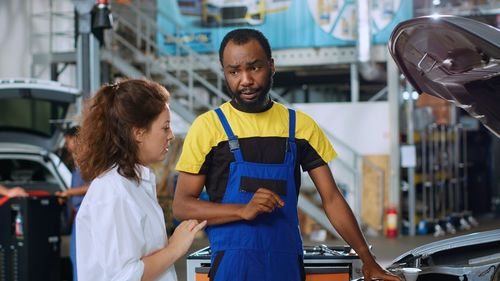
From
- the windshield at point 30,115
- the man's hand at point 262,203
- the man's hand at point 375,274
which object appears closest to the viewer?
the man's hand at point 262,203

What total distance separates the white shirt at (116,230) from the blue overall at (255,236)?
1.30 ft

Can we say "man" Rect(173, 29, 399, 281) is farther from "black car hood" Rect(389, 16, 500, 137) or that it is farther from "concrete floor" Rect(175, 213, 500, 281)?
"concrete floor" Rect(175, 213, 500, 281)

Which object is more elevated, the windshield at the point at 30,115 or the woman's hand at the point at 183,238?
the windshield at the point at 30,115

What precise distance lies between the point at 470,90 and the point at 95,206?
1.18 m

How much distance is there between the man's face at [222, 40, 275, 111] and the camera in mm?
2305

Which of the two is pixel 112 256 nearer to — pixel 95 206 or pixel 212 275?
pixel 95 206

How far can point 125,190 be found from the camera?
185cm

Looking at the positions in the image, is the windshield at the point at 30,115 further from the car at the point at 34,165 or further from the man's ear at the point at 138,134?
the man's ear at the point at 138,134

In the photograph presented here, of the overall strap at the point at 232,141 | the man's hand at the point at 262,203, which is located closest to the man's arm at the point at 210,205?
the man's hand at the point at 262,203

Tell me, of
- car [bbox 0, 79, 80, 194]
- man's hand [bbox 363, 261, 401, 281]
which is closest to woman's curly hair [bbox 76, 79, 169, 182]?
man's hand [bbox 363, 261, 401, 281]

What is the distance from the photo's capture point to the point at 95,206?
183 cm

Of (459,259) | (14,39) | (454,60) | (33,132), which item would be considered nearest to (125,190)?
(454,60)

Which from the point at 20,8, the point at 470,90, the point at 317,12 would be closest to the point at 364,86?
the point at 317,12

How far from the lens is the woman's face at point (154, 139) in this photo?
1.96 m
